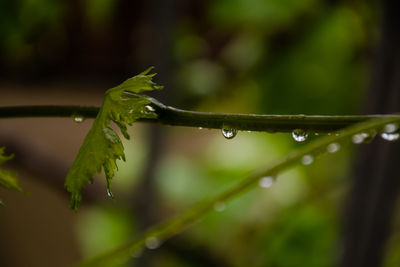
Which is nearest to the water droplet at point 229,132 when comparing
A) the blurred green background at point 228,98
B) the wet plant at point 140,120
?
the wet plant at point 140,120

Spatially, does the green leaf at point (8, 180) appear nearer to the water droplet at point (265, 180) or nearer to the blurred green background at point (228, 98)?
the water droplet at point (265, 180)

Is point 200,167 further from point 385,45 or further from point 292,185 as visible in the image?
point 385,45

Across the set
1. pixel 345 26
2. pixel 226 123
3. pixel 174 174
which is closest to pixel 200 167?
pixel 174 174

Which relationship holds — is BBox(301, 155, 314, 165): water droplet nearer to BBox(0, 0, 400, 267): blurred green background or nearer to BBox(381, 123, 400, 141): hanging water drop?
BBox(381, 123, 400, 141): hanging water drop

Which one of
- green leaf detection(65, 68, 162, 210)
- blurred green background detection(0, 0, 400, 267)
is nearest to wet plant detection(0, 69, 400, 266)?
green leaf detection(65, 68, 162, 210)

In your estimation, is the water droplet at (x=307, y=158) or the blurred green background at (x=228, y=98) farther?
the blurred green background at (x=228, y=98)

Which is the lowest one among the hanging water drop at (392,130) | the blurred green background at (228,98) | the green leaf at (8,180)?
the blurred green background at (228,98)

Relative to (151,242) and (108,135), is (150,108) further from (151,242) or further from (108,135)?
(151,242)

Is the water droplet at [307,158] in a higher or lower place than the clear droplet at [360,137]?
lower

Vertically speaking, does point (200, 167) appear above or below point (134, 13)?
below
